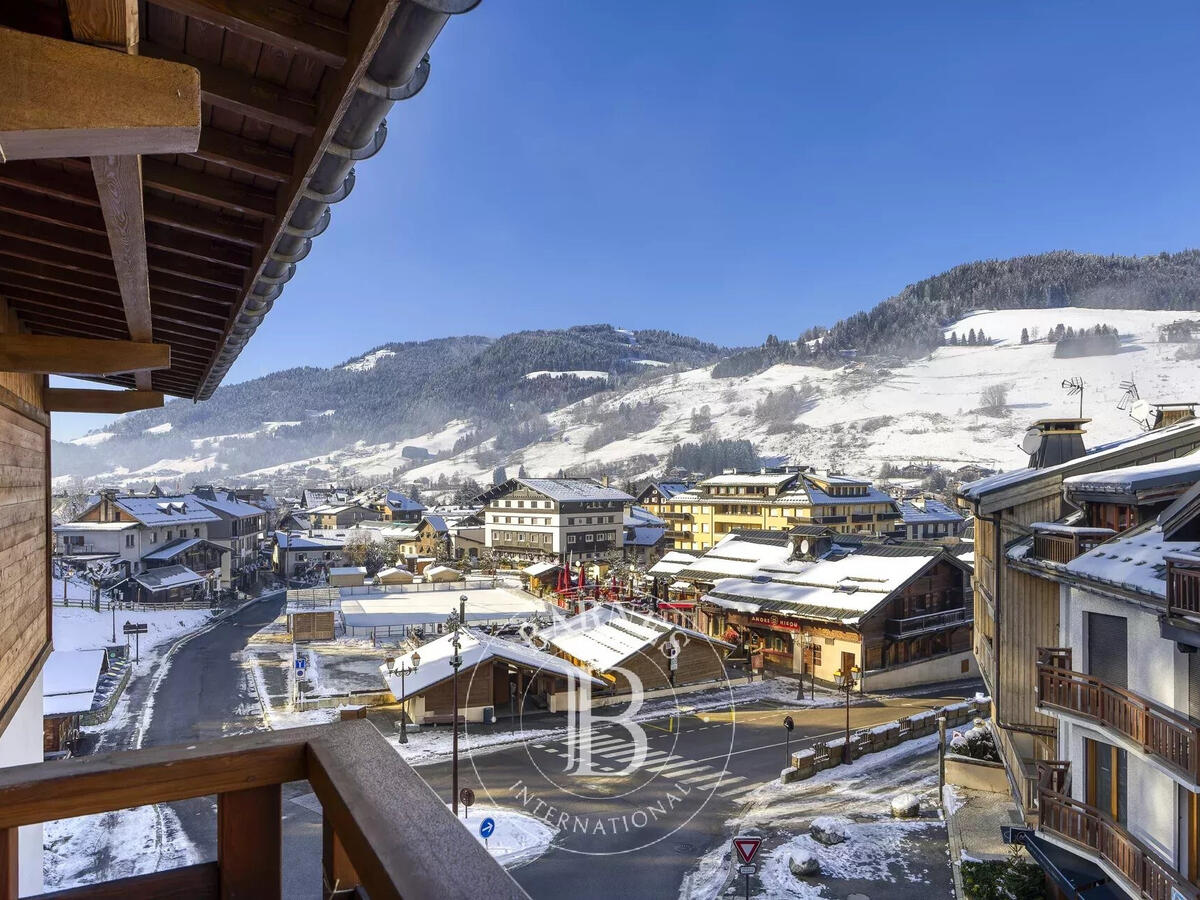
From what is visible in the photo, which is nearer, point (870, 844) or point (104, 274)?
point (104, 274)

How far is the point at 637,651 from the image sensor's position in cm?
2481

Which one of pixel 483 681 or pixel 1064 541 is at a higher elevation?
pixel 1064 541

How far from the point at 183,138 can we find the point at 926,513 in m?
71.5

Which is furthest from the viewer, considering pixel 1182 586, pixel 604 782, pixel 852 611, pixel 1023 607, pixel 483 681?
pixel 852 611

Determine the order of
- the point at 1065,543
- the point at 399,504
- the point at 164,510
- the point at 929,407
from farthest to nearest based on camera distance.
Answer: the point at 929,407
the point at 399,504
the point at 164,510
the point at 1065,543

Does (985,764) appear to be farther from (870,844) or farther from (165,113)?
(165,113)

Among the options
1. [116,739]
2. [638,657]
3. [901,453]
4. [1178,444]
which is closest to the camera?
[1178,444]

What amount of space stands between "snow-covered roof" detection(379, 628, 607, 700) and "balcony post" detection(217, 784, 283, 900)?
21.2 meters

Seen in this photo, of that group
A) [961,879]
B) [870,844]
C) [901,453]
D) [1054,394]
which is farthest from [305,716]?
[1054,394]

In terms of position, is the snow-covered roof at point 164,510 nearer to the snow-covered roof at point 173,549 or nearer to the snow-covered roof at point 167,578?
the snow-covered roof at point 173,549

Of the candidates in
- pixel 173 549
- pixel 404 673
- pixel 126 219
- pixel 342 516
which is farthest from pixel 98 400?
pixel 342 516

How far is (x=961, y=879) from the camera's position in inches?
515

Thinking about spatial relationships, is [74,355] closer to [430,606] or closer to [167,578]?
[430,606]

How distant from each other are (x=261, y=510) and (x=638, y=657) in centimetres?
5394
